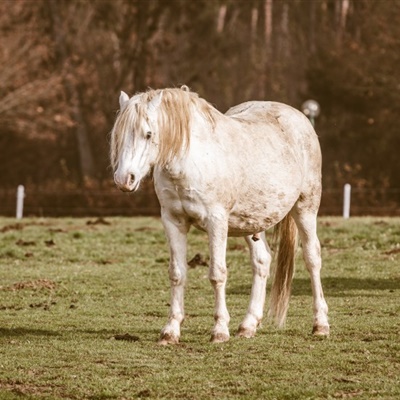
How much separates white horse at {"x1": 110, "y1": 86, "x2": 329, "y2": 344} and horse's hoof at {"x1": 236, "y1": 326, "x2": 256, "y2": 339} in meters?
0.01

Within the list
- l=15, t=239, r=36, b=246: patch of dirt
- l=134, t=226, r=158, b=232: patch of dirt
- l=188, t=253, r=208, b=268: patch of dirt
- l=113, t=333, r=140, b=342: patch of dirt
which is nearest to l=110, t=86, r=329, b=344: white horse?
l=113, t=333, r=140, b=342: patch of dirt

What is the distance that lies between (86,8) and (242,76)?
1185cm

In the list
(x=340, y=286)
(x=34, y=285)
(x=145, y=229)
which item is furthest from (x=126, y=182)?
(x=145, y=229)

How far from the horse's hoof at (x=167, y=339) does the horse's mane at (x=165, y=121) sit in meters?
1.57

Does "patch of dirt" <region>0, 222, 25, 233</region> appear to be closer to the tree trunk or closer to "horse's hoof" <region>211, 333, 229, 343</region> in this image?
"horse's hoof" <region>211, 333, 229, 343</region>

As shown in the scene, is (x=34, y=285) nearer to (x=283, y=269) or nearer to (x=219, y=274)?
(x=283, y=269)

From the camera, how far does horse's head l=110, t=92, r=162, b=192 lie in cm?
975

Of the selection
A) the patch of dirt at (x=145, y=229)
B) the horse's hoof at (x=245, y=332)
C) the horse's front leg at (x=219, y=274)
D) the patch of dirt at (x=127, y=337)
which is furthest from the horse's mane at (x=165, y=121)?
the patch of dirt at (x=145, y=229)

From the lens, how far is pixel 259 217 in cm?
1094

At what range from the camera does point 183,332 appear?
1139 cm

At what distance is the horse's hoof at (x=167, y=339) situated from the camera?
1046 centimetres

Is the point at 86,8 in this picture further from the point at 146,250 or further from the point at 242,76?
the point at 146,250

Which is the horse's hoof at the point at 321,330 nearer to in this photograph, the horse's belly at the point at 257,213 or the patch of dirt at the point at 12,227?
the horse's belly at the point at 257,213

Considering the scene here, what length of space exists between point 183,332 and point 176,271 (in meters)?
1.01
